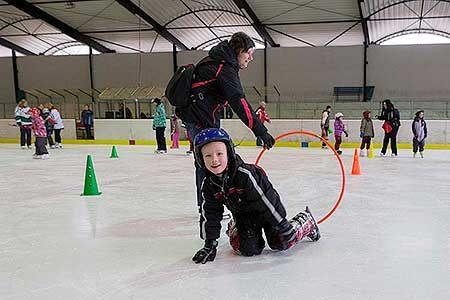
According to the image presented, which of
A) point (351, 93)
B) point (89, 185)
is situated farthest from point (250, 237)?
point (351, 93)

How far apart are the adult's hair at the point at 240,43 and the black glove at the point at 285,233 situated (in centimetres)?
114

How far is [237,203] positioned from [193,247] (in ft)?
1.85

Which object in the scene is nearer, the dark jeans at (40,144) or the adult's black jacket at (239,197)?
the adult's black jacket at (239,197)

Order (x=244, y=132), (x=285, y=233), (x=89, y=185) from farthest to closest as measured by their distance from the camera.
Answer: (x=244, y=132) → (x=89, y=185) → (x=285, y=233)

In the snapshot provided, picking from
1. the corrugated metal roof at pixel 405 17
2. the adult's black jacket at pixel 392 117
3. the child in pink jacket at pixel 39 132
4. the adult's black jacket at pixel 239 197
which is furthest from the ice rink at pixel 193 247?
the corrugated metal roof at pixel 405 17

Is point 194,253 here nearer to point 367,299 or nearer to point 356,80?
point 367,299

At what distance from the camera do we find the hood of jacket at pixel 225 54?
2.83 m

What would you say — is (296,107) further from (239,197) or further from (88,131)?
(239,197)

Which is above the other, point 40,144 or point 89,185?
point 40,144

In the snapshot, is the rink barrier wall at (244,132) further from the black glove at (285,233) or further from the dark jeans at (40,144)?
the black glove at (285,233)

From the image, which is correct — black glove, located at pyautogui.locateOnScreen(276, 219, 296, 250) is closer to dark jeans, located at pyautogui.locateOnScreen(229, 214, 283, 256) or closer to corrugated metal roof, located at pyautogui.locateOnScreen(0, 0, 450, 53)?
dark jeans, located at pyautogui.locateOnScreen(229, 214, 283, 256)

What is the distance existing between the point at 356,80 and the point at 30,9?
13.6 metres

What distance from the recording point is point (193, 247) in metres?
2.88

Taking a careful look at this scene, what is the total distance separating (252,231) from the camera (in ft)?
8.68
